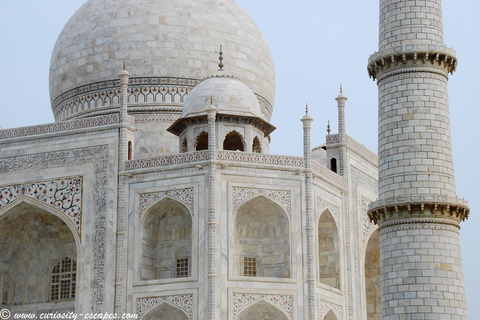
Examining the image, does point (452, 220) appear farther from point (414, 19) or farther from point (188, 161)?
point (188, 161)

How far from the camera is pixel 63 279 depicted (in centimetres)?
2344

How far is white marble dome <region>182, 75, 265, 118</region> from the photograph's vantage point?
23.2 meters

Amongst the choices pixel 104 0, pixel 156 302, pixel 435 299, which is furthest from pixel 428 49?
pixel 104 0

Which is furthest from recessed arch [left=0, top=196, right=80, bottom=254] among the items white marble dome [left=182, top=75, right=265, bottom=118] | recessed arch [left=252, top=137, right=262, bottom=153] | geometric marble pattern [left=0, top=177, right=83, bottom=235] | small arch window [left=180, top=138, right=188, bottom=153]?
recessed arch [left=252, top=137, right=262, bottom=153]

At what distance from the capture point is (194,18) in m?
26.5

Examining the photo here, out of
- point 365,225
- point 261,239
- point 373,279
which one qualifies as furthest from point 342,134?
point 373,279

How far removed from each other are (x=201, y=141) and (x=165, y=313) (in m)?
4.31

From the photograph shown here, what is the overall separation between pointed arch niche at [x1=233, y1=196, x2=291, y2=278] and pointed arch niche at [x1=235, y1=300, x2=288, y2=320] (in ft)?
2.78

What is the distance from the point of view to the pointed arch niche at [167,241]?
21.8 meters

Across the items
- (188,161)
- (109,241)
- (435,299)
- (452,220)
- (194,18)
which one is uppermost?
(194,18)

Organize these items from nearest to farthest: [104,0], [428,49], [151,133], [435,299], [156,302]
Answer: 1. [435,299]
2. [428,49]
3. [156,302]
4. [151,133]
5. [104,0]

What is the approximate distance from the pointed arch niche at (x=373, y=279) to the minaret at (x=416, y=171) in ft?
34.7

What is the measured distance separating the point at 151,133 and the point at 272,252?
5.12 meters

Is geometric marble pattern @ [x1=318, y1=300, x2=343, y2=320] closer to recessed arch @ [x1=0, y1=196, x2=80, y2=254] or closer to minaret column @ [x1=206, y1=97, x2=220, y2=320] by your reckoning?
minaret column @ [x1=206, y1=97, x2=220, y2=320]
